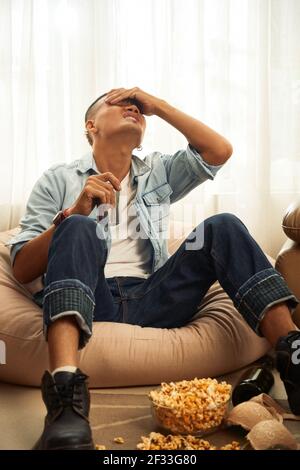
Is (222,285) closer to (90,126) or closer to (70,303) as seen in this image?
(70,303)

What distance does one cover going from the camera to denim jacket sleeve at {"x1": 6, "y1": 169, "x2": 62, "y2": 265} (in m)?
1.87

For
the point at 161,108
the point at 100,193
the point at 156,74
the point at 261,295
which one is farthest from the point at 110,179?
the point at 156,74

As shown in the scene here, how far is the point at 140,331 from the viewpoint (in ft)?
6.06

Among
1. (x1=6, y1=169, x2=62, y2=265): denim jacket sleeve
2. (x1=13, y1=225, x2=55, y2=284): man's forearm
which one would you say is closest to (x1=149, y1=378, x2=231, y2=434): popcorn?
(x1=13, y1=225, x2=55, y2=284): man's forearm

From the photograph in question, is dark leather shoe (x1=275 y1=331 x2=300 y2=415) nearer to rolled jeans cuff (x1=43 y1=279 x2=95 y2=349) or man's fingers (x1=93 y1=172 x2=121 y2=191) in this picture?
rolled jeans cuff (x1=43 y1=279 x2=95 y2=349)

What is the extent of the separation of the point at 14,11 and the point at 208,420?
2115mm

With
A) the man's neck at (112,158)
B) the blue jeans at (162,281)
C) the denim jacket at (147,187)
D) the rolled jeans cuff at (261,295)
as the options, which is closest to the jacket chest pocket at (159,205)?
the denim jacket at (147,187)

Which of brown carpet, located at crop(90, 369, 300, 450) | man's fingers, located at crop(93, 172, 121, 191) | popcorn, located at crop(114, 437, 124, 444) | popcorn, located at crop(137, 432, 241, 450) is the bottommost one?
brown carpet, located at crop(90, 369, 300, 450)

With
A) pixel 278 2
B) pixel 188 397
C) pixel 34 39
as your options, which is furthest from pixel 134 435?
pixel 278 2

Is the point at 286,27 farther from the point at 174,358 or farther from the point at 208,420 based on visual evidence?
the point at 208,420

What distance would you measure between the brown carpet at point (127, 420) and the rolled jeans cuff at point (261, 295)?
10.4 inches

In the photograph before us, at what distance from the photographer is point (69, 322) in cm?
150

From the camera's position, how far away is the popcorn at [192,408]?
1.44m
